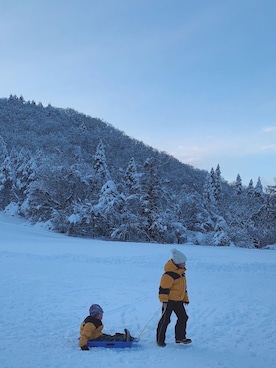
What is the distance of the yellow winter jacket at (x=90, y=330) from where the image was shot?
563 centimetres

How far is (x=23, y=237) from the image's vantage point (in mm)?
24359

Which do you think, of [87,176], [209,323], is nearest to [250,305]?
[209,323]

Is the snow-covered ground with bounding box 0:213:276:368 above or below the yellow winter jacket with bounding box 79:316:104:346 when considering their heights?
below

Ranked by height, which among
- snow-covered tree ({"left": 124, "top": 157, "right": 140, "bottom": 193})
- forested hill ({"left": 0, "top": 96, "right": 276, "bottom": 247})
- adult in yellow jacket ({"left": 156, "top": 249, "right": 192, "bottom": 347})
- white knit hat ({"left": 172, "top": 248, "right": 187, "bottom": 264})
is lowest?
adult in yellow jacket ({"left": 156, "top": 249, "right": 192, "bottom": 347})

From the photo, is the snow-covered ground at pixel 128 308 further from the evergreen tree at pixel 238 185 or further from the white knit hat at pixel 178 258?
the evergreen tree at pixel 238 185

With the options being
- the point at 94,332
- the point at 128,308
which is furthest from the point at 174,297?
the point at 128,308

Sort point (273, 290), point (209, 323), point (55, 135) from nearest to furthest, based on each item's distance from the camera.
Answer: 1. point (209, 323)
2. point (273, 290)
3. point (55, 135)

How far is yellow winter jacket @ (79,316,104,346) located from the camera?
563 centimetres

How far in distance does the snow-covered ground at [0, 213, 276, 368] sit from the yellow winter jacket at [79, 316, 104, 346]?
0.19 meters

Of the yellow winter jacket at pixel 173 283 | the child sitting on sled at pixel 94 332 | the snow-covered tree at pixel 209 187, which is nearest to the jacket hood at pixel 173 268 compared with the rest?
the yellow winter jacket at pixel 173 283

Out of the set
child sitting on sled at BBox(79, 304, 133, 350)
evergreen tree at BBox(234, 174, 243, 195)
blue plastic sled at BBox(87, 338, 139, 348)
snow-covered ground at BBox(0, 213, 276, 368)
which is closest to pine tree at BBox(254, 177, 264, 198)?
evergreen tree at BBox(234, 174, 243, 195)

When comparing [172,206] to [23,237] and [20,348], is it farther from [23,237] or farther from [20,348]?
[20,348]

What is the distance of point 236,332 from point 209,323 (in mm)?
669

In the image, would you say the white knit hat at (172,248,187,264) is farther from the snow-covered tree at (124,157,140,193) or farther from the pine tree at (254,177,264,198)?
the pine tree at (254,177,264,198)
